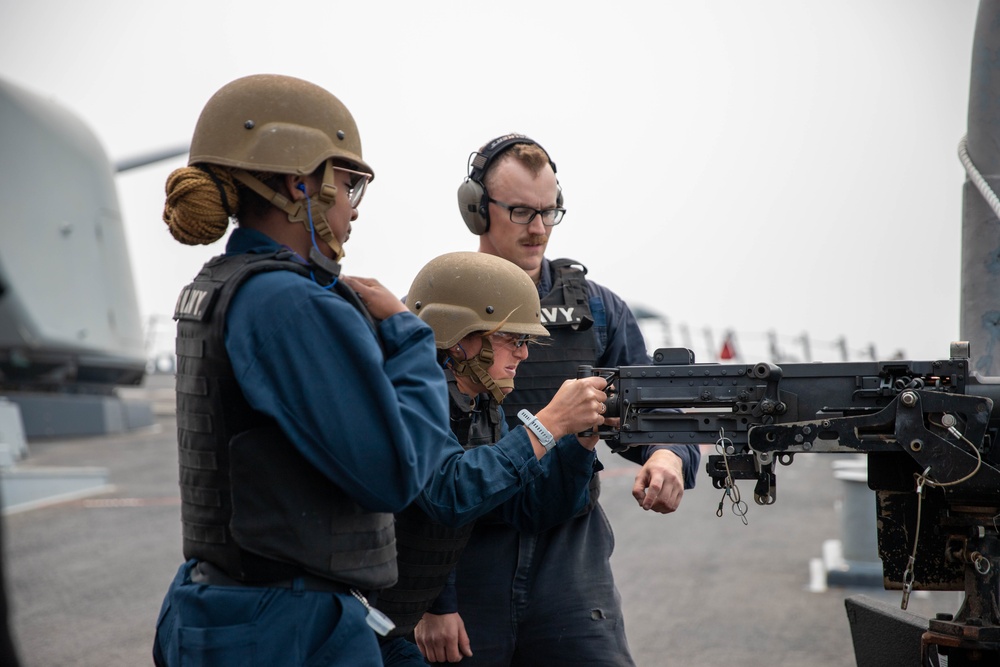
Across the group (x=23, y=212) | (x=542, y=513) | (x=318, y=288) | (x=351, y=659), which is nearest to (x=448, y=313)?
(x=542, y=513)

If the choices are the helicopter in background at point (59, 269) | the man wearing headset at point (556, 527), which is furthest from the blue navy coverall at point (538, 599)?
the helicopter in background at point (59, 269)

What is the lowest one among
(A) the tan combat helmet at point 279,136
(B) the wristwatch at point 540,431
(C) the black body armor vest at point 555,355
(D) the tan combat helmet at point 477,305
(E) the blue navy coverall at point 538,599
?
(E) the blue navy coverall at point 538,599

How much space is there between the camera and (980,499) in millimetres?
2709

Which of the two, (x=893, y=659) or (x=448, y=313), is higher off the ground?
(x=448, y=313)

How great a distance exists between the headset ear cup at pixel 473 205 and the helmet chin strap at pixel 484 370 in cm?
73

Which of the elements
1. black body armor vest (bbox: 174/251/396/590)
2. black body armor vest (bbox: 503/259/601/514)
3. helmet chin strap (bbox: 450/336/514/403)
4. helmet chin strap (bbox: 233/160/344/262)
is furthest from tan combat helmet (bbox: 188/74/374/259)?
black body armor vest (bbox: 503/259/601/514)

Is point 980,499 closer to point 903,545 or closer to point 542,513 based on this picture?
point 903,545

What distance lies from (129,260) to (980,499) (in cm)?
1840

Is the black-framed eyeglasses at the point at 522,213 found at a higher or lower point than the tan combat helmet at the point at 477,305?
higher

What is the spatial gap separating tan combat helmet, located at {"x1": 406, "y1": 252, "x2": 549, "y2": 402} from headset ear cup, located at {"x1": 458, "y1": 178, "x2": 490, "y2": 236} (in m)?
0.51

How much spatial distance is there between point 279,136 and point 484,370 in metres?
1.06

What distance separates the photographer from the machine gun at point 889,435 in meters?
2.66

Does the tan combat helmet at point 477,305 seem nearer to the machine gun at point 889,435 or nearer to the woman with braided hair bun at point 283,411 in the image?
the machine gun at point 889,435

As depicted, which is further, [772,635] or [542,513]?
[772,635]
